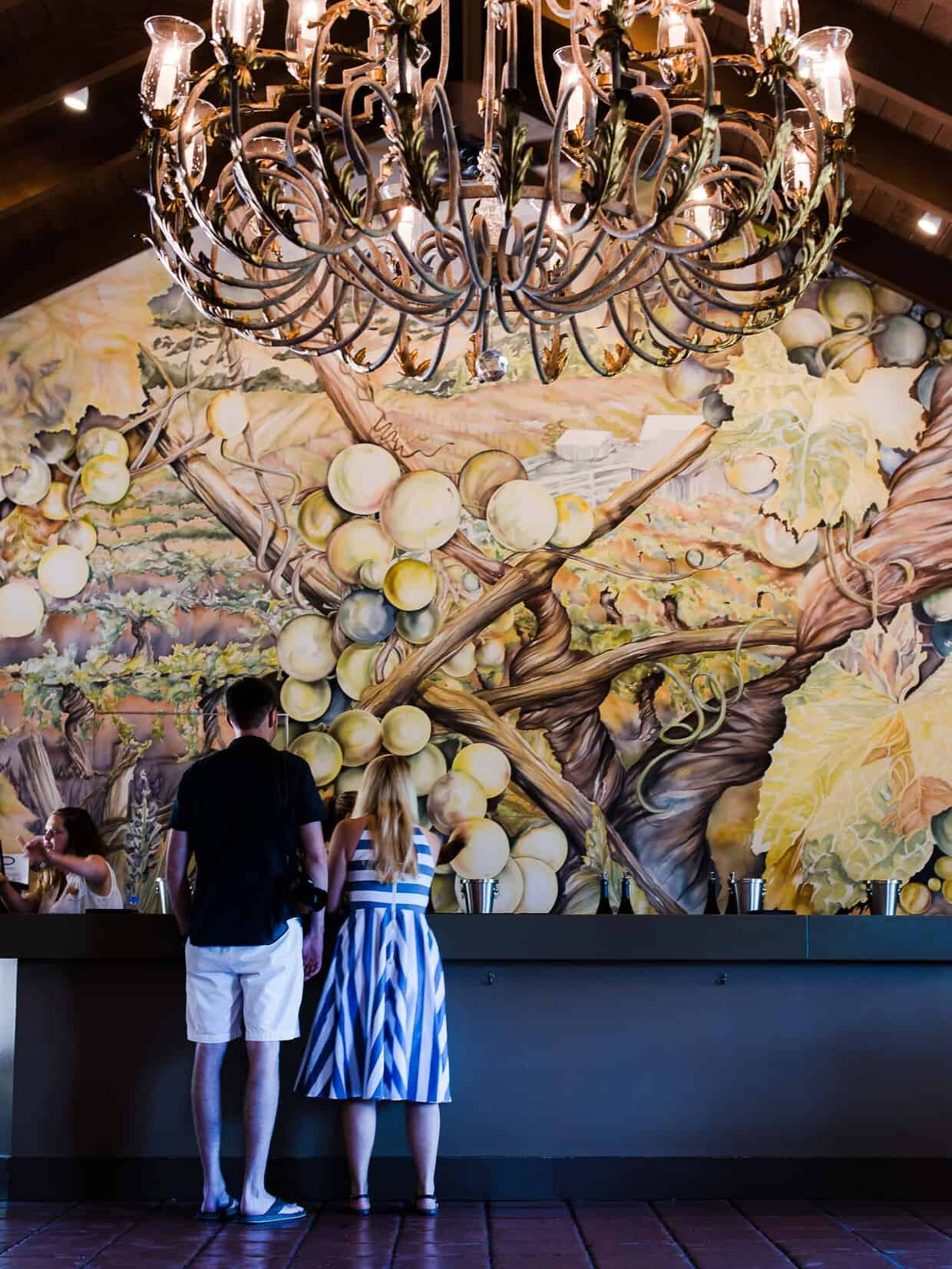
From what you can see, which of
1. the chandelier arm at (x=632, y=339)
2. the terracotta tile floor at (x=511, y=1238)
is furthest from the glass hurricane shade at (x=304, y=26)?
the terracotta tile floor at (x=511, y=1238)

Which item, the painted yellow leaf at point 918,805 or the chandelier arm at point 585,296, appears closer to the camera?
the chandelier arm at point 585,296

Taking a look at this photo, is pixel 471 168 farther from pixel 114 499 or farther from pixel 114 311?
pixel 114 499

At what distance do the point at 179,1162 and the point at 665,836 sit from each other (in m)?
2.24

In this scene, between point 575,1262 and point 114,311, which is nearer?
point 575,1262

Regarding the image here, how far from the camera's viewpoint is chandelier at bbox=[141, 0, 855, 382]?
7.76 feet

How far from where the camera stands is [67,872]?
16.2 ft

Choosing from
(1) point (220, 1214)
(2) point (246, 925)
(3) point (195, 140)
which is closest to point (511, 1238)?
(1) point (220, 1214)

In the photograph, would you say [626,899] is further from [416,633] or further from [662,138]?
[662,138]

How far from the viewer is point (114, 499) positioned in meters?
5.69

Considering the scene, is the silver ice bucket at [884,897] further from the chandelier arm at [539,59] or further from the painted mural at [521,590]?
the chandelier arm at [539,59]

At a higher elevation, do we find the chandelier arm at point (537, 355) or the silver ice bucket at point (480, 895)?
the chandelier arm at point (537, 355)

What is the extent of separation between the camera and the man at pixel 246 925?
377 centimetres

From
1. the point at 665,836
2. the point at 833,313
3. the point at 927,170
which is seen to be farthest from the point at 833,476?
the point at 665,836

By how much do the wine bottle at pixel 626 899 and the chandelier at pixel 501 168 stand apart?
2598mm
